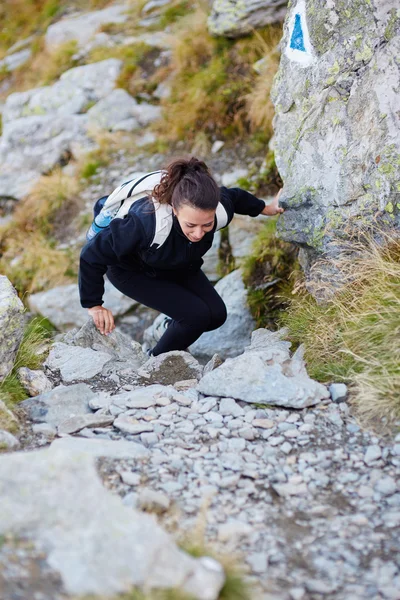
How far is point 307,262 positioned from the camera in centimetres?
637

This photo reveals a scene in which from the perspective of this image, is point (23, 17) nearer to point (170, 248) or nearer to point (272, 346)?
point (170, 248)

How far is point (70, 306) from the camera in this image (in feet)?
30.9

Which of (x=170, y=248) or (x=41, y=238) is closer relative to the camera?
(x=170, y=248)

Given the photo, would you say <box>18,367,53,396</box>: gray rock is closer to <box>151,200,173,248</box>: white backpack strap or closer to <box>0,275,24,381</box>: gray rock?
<box>0,275,24,381</box>: gray rock

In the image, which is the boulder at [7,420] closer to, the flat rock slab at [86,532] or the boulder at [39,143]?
the flat rock slab at [86,532]

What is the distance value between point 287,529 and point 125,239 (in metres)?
2.76

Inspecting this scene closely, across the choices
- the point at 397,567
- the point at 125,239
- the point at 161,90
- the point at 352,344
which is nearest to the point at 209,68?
the point at 161,90

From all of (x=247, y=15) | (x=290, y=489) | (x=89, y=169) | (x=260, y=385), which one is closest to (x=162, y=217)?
(x=260, y=385)

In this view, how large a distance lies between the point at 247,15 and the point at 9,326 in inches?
276

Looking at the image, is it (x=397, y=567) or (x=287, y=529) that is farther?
(x=287, y=529)

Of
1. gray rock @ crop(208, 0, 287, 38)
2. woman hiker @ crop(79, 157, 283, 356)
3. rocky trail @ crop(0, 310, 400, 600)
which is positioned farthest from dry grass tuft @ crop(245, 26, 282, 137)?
rocky trail @ crop(0, 310, 400, 600)

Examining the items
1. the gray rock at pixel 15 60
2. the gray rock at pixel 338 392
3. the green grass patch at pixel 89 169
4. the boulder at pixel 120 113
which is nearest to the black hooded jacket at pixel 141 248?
the gray rock at pixel 338 392

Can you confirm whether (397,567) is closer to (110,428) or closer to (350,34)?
(110,428)

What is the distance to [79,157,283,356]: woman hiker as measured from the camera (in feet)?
16.9
